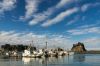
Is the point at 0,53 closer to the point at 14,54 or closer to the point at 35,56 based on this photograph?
the point at 14,54

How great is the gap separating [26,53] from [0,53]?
48.8 metres

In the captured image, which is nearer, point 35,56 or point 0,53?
point 35,56

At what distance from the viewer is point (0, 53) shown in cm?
19650

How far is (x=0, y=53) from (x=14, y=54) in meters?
26.0

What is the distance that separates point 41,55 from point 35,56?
249 inches

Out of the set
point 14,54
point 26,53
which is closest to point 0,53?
point 14,54

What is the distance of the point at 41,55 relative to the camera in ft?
519

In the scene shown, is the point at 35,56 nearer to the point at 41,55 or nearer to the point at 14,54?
the point at 41,55

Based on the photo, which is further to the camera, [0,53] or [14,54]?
[0,53]

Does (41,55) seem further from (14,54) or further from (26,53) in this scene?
(14,54)

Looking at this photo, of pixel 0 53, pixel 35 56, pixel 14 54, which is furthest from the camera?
pixel 0 53

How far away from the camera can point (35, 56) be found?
153 m

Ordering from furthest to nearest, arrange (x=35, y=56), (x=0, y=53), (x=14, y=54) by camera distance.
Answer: (x=0, y=53), (x=14, y=54), (x=35, y=56)

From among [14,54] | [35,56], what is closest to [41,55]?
[35,56]
